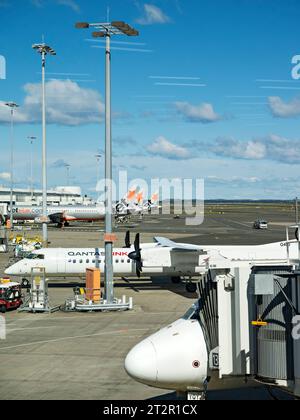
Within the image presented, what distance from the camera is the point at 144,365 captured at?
11195 millimetres

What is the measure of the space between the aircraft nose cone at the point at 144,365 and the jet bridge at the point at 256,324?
1.21m

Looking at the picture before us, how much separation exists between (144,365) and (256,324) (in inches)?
103

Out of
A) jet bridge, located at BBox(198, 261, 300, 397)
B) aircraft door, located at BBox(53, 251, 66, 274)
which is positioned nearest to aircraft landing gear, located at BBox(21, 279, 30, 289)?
aircraft door, located at BBox(53, 251, 66, 274)

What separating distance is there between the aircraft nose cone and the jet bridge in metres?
1.21

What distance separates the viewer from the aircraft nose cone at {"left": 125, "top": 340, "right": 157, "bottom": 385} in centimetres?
1120

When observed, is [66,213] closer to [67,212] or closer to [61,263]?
[67,212]

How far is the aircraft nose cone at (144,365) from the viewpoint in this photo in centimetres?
1120

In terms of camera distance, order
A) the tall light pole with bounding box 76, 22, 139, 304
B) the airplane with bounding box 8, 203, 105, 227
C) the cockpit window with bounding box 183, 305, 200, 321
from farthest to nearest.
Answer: the airplane with bounding box 8, 203, 105, 227 < the tall light pole with bounding box 76, 22, 139, 304 < the cockpit window with bounding box 183, 305, 200, 321

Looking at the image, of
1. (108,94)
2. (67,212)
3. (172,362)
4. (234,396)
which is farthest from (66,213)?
(172,362)

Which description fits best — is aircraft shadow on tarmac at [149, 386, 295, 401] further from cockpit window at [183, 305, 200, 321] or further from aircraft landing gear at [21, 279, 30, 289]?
aircraft landing gear at [21, 279, 30, 289]
